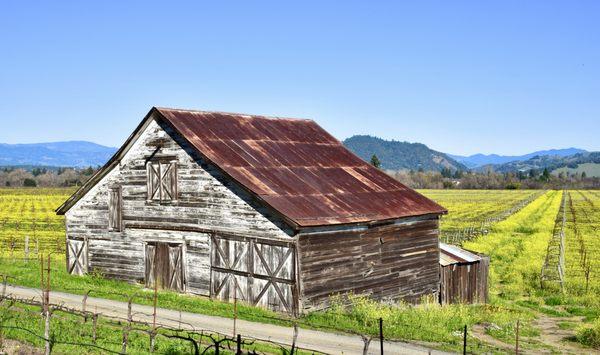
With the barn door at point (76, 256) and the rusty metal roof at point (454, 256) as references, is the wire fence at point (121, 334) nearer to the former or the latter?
the barn door at point (76, 256)

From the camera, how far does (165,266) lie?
82.5ft

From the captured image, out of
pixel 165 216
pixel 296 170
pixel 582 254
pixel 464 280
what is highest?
pixel 296 170

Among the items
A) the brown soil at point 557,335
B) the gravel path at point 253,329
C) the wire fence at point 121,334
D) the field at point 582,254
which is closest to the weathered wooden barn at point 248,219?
the gravel path at point 253,329

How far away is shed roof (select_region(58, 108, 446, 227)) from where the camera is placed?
22.6 m

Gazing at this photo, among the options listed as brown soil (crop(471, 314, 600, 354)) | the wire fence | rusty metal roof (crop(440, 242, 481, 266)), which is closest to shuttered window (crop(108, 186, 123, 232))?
the wire fence

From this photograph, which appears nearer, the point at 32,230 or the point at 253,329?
the point at 253,329

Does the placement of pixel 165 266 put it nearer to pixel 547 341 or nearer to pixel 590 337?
→ pixel 547 341

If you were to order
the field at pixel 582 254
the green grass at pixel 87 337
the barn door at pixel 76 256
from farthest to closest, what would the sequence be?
1. the field at pixel 582 254
2. the barn door at pixel 76 256
3. the green grass at pixel 87 337

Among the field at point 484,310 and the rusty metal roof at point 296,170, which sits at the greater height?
the rusty metal roof at point 296,170

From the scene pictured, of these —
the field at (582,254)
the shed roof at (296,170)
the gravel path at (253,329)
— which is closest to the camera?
the gravel path at (253,329)

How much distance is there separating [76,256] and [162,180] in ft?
20.1

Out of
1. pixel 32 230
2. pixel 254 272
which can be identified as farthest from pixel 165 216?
pixel 32 230

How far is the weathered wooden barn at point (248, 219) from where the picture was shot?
21.9m

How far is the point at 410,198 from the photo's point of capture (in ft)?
91.6
